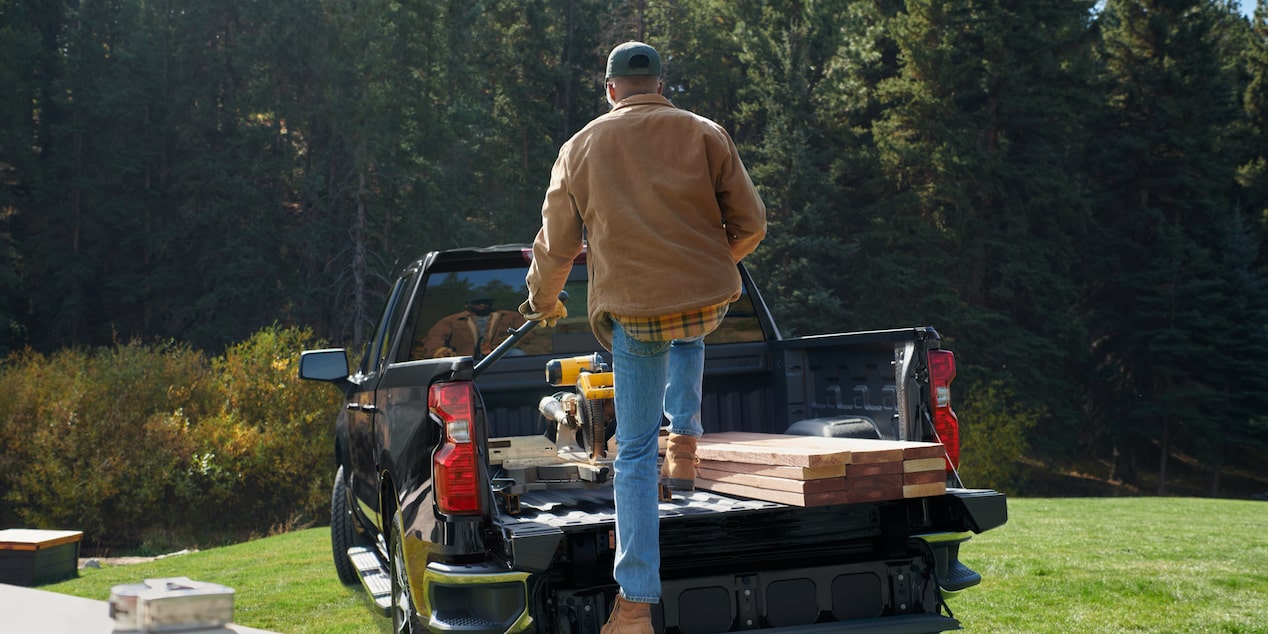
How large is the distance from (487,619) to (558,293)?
3.83 feet

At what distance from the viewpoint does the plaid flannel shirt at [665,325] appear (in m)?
3.82

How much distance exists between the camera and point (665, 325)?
383 cm

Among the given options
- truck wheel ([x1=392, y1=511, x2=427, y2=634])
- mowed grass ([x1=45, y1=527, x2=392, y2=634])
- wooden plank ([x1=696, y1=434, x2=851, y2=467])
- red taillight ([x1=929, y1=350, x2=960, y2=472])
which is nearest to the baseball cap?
wooden plank ([x1=696, y1=434, x2=851, y2=467])

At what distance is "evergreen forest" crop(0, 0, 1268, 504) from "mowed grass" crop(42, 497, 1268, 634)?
21.5m

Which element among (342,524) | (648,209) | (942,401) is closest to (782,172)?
(342,524)

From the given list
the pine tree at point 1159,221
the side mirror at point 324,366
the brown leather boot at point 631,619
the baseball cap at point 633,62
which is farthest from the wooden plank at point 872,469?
the pine tree at point 1159,221

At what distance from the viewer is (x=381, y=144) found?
36.0 meters

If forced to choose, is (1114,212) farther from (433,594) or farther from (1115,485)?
(433,594)

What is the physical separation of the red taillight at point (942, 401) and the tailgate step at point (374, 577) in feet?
8.40

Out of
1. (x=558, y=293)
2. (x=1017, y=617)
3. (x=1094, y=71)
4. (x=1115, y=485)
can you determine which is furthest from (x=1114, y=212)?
(x=558, y=293)

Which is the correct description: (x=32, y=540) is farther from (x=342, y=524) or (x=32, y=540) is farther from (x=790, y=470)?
(x=790, y=470)

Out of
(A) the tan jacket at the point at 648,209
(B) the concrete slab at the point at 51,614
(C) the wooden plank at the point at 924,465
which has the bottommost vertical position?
(C) the wooden plank at the point at 924,465

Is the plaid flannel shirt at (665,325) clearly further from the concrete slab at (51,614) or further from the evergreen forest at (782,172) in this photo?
the evergreen forest at (782,172)

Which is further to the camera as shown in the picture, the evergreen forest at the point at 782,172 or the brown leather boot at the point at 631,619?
the evergreen forest at the point at 782,172
